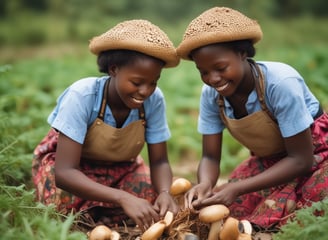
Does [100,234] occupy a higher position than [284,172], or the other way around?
[284,172]

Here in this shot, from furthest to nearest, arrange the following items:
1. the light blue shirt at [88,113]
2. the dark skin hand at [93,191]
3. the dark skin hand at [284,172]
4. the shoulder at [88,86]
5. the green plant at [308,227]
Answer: the shoulder at [88,86]
the light blue shirt at [88,113]
the dark skin hand at [284,172]
the dark skin hand at [93,191]
the green plant at [308,227]

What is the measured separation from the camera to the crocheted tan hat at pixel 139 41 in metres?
3.05

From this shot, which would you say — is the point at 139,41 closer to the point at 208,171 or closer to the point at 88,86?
the point at 88,86

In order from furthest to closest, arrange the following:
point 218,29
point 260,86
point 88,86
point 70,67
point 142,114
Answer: point 70,67, point 142,114, point 88,86, point 260,86, point 218,29

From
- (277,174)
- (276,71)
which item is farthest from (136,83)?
(277,174)

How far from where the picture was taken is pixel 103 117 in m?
3.39

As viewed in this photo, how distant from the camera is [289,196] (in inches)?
130

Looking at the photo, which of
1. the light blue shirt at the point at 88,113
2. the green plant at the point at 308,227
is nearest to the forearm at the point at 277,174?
the green plant at the point at 308,227

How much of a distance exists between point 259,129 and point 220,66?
1.97 feet

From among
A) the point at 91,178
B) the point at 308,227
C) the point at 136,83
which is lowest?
the point at 91,178

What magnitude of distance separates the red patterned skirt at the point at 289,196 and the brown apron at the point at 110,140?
931 millimetres

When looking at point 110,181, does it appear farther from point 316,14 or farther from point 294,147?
point 316,14

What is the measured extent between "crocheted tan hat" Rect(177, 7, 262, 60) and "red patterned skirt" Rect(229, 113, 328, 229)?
92 centimetres

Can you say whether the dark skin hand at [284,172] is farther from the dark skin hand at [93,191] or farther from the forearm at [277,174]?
Answer: the dark skin hand at [93,191]
